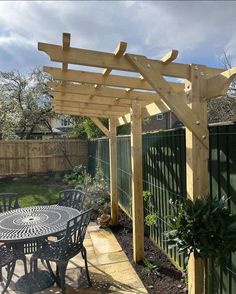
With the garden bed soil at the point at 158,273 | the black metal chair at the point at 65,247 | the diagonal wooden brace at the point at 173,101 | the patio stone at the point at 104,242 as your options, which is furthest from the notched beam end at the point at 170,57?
the patio stone at the point at 104,242

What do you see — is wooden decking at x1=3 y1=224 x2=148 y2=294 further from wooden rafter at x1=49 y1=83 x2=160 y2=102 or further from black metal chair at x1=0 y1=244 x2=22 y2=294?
wooden rafter at x1=49 y1=83 x2=160 y2=102

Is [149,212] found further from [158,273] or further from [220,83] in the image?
[220,83]

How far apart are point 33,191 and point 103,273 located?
6.35 m

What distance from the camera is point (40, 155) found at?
12297 millimetres

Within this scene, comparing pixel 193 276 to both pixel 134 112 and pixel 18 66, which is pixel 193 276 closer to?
pixel 134 112

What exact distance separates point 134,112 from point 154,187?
1278 millimetres

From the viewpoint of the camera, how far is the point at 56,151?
40.8 ft

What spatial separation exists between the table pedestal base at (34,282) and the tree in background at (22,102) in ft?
42.3

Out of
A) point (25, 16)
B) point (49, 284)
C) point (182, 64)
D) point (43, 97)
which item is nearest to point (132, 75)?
point (182, 64)

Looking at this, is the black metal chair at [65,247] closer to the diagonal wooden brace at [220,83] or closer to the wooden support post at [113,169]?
the diagonal wooden brace at [220,83]

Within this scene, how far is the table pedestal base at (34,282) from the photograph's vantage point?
10.8 feet

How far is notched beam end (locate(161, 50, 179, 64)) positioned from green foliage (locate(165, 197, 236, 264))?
118cm

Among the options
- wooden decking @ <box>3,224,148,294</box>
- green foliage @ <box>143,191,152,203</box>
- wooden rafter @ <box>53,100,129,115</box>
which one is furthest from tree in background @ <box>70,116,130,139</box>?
wooden decking @ <box>3,224,148,294</box>

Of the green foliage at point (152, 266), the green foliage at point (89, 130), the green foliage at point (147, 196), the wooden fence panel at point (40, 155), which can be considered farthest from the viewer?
the wooden fence panel at point (40, 155)
